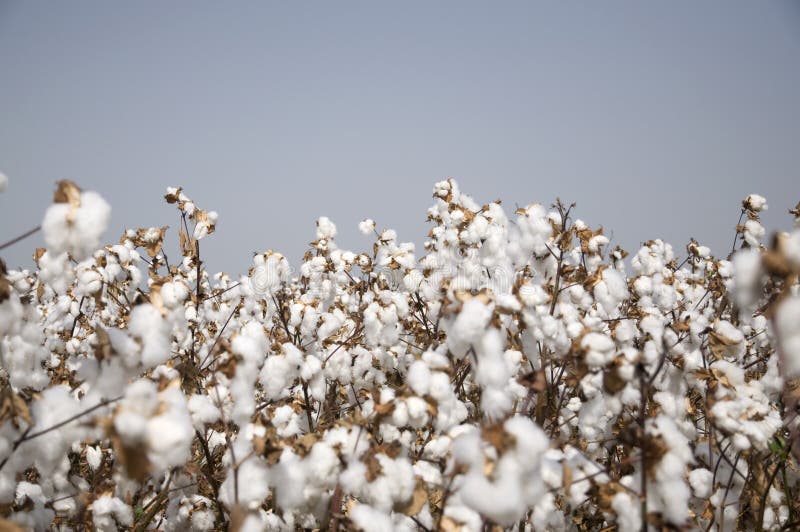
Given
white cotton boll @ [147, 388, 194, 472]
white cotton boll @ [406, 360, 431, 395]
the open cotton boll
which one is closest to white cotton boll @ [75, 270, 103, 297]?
white cotton boll @ [147, 388, 194, 472]

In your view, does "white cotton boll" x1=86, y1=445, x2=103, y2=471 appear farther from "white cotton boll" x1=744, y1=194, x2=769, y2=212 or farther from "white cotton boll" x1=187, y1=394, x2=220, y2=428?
"white cotton boll" x1=744, y1=194, x2=769, y2=212

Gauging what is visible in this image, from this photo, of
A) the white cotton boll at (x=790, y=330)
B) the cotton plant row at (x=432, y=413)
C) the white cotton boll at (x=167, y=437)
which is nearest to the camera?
the white cotton boll at (x=167, y=437)

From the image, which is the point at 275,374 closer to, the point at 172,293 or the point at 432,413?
the point at 172,293

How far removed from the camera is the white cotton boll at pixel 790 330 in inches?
56.6

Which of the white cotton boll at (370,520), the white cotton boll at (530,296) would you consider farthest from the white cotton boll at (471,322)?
the white cotton boll at (370,520)

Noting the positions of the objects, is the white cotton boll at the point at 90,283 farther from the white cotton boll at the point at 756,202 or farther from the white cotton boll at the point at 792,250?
the white cotton boll at the point at 756,202

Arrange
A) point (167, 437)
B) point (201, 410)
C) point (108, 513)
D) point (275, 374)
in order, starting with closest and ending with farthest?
point (167, 437), point (201, 410), point (108, 513), point (275, 374)

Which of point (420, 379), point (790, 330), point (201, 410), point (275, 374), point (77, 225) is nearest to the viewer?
point (790, 330)

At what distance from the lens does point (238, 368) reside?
1960 mm

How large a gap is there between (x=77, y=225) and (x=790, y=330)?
2350 millimetres

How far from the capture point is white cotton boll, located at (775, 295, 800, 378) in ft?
4.72

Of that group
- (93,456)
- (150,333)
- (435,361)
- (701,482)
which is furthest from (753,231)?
(93,456)

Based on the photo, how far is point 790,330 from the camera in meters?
1.46

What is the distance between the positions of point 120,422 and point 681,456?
1847 millimetres
